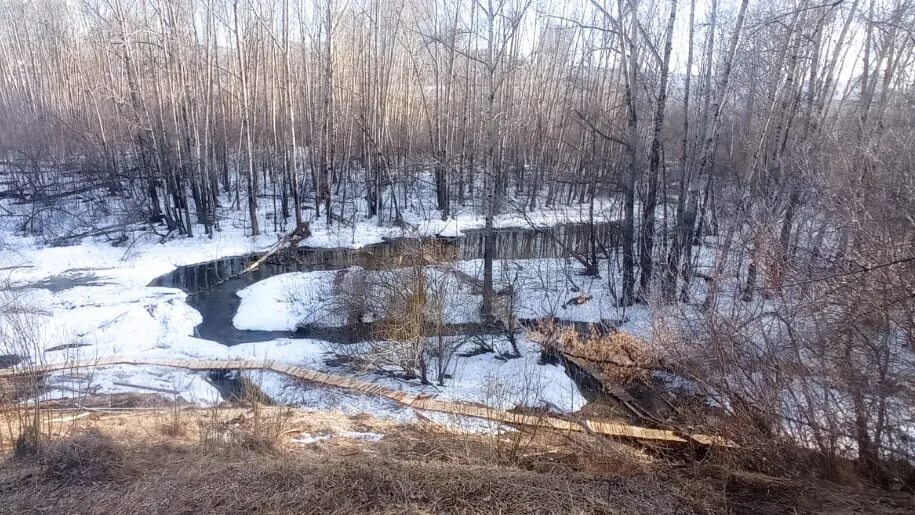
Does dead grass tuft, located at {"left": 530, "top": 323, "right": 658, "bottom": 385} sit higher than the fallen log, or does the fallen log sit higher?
the fallen log

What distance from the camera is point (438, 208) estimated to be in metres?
25.2

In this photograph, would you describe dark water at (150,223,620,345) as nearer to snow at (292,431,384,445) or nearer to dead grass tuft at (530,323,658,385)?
dead grass tuft at (530,323,658,385)

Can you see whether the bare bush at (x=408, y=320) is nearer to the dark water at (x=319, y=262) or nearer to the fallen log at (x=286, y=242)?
the dark water at (x=319, y=262)

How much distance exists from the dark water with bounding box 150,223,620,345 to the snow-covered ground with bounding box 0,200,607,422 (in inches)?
14.9

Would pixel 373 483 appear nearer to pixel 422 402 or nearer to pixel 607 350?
pixel 422 402

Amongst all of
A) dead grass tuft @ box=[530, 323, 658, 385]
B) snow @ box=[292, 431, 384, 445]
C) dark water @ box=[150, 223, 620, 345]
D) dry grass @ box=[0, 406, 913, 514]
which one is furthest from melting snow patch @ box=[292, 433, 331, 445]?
dead grass tuft @ box=[530, 323, 658, 385]

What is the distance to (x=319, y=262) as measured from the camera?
18.2m

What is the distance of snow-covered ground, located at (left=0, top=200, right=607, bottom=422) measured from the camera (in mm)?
9141

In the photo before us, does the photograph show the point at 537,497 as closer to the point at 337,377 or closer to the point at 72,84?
the point at 337,377

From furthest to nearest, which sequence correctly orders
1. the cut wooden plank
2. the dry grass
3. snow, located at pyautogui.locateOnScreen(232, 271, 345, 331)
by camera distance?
snow, located at pyautogui.locateOnScreen(232, 271, 345, 331) < the cut wooden plank < the dry grass

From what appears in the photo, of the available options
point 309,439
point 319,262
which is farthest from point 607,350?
point 319,262

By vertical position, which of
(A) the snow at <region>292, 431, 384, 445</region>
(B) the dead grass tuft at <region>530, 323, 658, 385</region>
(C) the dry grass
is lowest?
(B) the dead grass tuft at <region>530, 323, 658, 385</region>

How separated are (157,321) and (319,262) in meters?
6.13

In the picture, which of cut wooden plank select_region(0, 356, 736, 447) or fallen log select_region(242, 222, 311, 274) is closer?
cut wooden plank select_region(0, 356, 736, 447)
